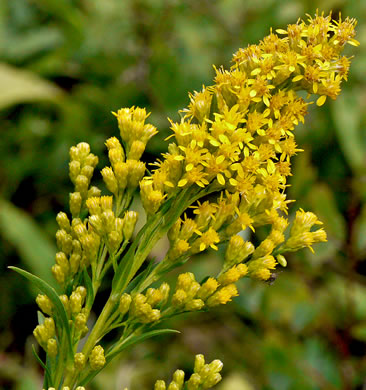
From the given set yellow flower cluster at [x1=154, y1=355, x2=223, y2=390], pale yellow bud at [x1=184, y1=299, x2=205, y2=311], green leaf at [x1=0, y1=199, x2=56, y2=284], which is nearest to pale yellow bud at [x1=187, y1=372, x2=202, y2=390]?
yellow flower cluster at [x1=154, y1=355, x2=223, y2=390]

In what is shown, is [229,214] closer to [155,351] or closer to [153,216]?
[153,216]

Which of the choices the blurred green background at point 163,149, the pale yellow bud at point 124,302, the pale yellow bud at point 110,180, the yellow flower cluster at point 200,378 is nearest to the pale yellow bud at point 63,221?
the pale yellow bud at point 110,180

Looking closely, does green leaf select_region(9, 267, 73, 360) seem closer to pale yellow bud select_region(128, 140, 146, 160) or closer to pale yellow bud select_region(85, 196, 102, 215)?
pale yellow bud select_region(85, 196, 102, 215)

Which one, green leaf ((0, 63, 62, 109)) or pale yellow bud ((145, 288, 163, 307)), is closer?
pale yellow bud ((145, 288, 163, 307))

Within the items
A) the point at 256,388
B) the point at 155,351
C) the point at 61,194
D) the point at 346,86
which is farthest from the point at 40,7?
the point at 256,388

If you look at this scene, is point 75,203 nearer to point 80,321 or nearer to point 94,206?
point 94,206
